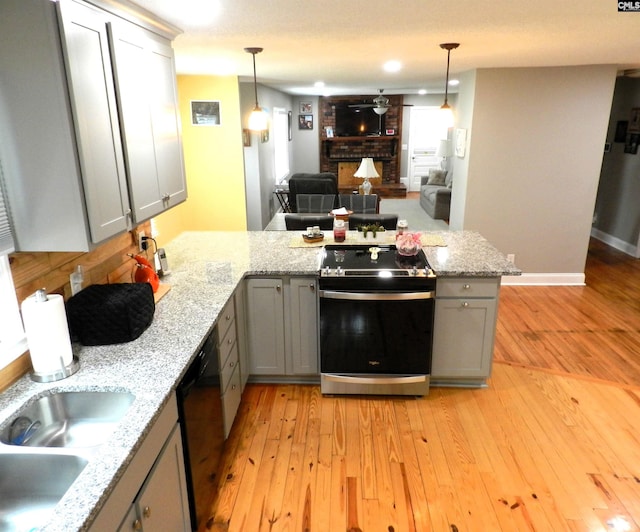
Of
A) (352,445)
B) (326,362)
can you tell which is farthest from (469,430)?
(326,362)

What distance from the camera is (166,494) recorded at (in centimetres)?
161

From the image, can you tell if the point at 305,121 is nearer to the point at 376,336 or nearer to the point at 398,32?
the point at 398,32

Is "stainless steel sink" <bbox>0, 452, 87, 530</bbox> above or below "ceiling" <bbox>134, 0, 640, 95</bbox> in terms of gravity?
below

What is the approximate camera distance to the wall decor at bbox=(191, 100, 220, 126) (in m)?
4.84

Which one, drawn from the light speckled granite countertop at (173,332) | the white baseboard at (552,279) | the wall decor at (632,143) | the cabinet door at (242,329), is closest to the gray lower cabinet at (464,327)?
the light speckled granite countertop at (173,332)

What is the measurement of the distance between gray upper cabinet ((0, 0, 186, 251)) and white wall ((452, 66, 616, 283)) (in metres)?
3.63

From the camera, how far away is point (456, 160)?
16.8ft

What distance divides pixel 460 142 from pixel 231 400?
3.74 metres

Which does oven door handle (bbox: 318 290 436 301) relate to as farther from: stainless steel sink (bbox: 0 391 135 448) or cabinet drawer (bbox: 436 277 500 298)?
stainless steel sink (bbox: 0 391 135 448)

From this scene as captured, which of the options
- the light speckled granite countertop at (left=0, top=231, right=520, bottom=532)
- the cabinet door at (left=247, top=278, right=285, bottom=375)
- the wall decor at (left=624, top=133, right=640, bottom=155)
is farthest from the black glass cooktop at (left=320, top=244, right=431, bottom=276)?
the wall decor at (left=624, top=133, right=640, bottom=155)

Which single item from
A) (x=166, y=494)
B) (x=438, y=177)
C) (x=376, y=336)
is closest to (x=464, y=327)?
(x=376, y=336)

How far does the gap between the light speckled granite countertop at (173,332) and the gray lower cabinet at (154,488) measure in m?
0.06

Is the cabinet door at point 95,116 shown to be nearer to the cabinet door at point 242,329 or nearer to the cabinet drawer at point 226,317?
the cabinet drawer at point 226,317

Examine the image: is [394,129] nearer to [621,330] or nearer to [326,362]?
[621,330]
